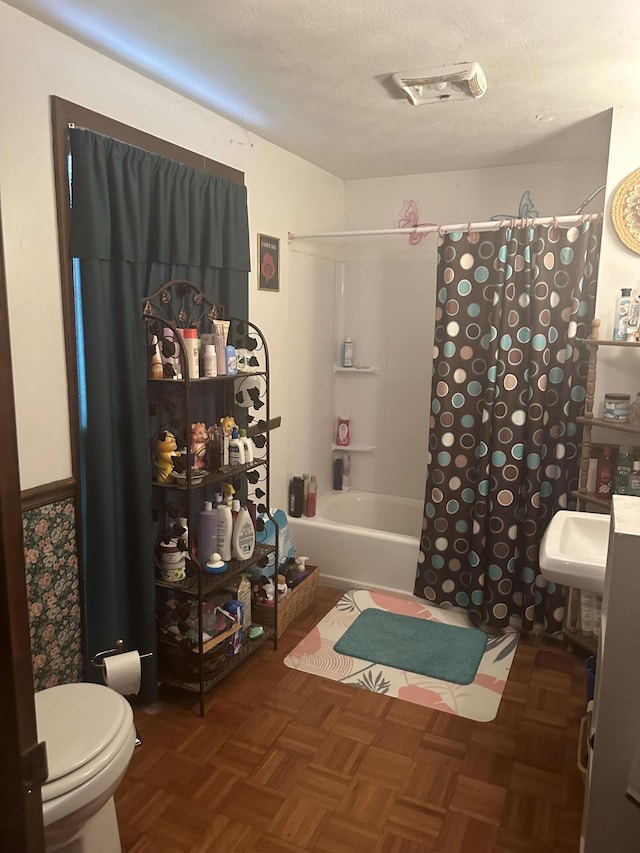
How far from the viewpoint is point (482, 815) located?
193 centimetres

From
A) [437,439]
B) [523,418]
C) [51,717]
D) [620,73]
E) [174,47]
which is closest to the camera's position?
[51,717]

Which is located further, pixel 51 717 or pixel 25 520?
pixel 25 520

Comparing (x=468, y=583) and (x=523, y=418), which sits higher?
(x=523, y=418)

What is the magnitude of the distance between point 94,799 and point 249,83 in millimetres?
2333

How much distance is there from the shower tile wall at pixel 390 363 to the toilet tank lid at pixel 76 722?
2.49 m

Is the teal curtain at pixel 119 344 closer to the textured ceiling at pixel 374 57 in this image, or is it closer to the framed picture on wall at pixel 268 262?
the textured ceiling at pixel 374 57

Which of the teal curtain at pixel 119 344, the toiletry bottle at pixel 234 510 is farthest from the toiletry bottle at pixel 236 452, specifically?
the teal curtain at pixel 119 344

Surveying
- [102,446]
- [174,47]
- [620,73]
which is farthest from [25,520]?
[620,73]

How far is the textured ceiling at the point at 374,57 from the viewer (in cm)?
175

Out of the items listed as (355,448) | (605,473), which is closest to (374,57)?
(605,473)

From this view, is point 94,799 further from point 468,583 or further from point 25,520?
point 468,583

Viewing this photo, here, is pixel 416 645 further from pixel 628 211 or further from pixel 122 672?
pixel 628 211

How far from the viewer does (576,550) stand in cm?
212

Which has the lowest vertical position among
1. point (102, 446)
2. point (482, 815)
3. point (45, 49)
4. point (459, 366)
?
point (482, 815)
